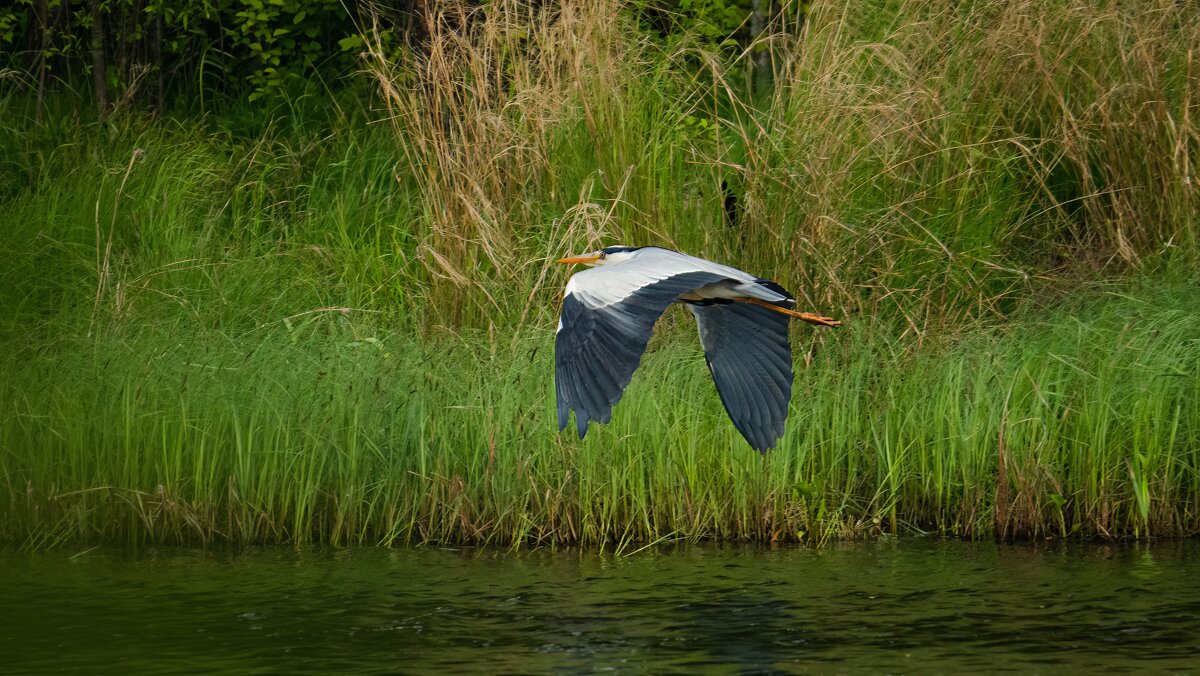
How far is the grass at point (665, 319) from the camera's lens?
546 cm

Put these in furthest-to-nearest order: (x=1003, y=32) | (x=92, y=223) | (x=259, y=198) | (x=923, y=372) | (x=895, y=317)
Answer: (x=259, y=198) < (x=92, y=223) < (x=1003, y=32) < (x=895, y=317) < (x=923, y=372)

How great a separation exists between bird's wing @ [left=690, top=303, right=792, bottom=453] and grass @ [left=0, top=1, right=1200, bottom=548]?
561mm

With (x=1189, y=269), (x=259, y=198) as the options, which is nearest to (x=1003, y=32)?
(x=1189, y=269)

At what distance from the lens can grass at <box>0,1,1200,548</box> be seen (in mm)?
5461

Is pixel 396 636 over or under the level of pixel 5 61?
under

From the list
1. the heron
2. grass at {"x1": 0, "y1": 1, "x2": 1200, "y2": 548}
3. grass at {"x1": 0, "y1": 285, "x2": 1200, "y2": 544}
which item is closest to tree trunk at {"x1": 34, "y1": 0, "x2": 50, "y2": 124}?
grass at {"x1": 0, "y1": 1, "x2": 1200, "y2": 548}

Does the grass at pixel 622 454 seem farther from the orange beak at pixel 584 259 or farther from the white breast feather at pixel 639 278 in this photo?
the white breast feather at pixel 639 278

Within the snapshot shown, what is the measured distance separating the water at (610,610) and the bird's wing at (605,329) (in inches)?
27.8

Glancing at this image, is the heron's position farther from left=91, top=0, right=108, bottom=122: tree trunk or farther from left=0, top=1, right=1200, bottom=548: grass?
left=91, top=0, right=108, bottom=122: tree trunk

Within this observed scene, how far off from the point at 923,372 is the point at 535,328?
59.1 inches

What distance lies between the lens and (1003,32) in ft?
22.3

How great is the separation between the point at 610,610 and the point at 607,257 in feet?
4.66

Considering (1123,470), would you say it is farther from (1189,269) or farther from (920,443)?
(1189,269)

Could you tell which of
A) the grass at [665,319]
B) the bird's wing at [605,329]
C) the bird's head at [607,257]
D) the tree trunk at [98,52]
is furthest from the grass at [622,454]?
the tree trunk at [98,52]
